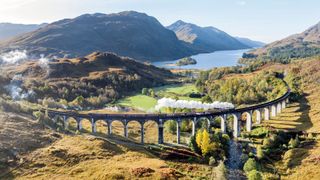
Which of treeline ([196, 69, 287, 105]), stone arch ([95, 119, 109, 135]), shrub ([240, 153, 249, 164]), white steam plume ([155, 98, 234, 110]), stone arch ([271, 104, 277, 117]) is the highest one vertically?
treeline ([196, 69, 287, 105])

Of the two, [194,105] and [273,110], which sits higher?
[194,105]

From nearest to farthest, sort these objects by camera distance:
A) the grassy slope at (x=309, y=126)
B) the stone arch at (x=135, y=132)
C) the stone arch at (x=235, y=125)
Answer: the grassy slope at (x=309, y=126) < the stone arch at (x=135, y=132) < the stone arch at (x=235, y=125)

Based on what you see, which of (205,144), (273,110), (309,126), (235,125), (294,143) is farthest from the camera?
(273,110)

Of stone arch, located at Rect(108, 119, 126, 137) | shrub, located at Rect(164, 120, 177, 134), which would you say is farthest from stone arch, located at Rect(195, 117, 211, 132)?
stone arch, located at Rect(108, 119, 126, 137)

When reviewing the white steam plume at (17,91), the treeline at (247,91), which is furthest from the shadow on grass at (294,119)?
the white steam plume at (17,91)

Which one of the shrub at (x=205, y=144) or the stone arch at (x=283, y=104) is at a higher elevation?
the stone arch at (x=283, y=104)

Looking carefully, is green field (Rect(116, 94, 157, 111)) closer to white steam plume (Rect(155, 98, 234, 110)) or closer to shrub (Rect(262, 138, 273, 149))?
white steam plume (Rect(155, 98, 234, 110))

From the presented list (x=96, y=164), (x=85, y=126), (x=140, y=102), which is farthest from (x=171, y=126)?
(x=140, y=102)

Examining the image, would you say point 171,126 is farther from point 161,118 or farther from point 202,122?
point 202,122

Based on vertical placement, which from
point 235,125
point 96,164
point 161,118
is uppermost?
point 161,118

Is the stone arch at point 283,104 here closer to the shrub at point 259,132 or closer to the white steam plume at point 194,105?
the white steam plume at point 194,105

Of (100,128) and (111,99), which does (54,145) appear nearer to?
(100,128)

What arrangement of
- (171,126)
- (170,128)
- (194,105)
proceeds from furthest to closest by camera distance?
1. (194,105)
2. (170,128)
3. (171,126)

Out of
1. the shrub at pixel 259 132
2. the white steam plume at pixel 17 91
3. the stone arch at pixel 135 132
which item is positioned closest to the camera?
the shrub at pixel 259 132
